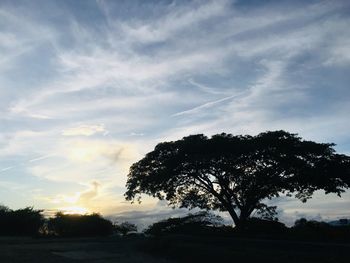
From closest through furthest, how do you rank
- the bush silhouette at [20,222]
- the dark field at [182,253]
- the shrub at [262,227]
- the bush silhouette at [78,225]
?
1. the dark field at [182,253]
2. the shrub at [262,227]
3. the bush silhouette at [78,225]
4. the bush silhouette at [20,222]

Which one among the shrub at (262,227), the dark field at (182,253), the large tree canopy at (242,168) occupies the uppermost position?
the large tree canopy at (242,168)

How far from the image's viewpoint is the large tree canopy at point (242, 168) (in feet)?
123

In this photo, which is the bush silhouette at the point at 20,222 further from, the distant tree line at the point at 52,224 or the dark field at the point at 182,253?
the dark field at the point at 182,253

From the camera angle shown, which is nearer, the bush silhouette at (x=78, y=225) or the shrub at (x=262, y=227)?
the shrub at (x=262, y=227)

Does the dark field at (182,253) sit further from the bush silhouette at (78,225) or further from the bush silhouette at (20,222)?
the bush silhouette at (20,222)

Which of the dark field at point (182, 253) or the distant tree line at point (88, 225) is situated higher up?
the distant tree line at point (88, 225)

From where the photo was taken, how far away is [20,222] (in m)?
36.0

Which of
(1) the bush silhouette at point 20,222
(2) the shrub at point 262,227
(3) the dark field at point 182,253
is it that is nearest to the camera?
(3) the dark field at point 182,253

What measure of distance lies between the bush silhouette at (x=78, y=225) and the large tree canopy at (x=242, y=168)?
6541 mm

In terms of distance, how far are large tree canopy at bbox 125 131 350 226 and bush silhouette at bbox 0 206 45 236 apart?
347 inches

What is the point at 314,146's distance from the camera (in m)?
38.3

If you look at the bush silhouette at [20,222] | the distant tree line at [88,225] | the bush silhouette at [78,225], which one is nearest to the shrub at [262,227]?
the distant tree line at [88,225]

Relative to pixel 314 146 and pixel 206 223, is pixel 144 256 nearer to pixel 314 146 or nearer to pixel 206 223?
pixel 206 223

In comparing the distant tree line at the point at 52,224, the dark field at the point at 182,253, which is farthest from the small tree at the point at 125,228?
the dark field at the point at 182,253
